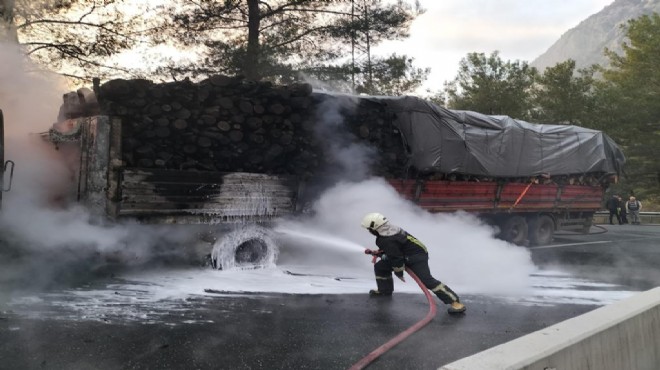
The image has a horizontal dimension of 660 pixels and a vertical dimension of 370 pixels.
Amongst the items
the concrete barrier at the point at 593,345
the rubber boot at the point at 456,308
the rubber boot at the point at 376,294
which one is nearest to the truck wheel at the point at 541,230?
the rubber boot at the point at 376,294

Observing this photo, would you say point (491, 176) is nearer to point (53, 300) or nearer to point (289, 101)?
point (289, 101)

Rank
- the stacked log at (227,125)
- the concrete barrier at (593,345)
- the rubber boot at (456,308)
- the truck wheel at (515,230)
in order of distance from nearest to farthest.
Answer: the concrete barrier at (593,345) < the rubber boot at (456,308) < the stacked log at (227,125) < the truck wheel at (515,230)

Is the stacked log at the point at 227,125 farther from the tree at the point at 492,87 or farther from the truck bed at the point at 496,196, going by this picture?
the tree at the point at 492,87

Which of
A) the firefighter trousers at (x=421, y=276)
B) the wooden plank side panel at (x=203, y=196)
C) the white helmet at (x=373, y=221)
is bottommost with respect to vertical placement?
the firefighter trousers at (x=421, y=276)

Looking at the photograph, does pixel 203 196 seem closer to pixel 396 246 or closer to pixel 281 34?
pixel 396 246

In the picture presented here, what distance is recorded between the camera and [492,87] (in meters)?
30.7

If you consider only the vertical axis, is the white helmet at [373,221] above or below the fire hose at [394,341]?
above

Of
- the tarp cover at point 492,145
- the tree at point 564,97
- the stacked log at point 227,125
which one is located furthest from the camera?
the tree at point 564,97

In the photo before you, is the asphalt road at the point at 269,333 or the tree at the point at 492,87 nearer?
the asphalt road at the point at 269,333

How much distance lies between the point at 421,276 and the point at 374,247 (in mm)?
2501

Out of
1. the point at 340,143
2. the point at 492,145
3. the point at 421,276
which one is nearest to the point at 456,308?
the point at 421,276

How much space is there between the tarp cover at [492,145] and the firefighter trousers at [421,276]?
9.84 ft

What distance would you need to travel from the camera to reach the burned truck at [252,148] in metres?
6.21

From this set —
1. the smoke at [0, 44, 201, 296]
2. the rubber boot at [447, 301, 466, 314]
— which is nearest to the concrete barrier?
the rubber boot at [447, 301, 466, 314]
